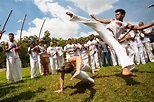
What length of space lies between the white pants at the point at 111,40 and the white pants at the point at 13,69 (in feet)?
18.8

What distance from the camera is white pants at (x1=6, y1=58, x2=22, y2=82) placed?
1012 centimetres

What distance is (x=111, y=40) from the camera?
6.14 metres

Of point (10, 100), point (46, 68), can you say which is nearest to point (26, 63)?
point (46, 68)

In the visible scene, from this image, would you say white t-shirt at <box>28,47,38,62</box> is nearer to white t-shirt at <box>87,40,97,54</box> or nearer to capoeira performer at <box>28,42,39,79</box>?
capoeira performer at <box>28,42,39,79</box>

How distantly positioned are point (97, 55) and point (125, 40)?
3271 millimetres

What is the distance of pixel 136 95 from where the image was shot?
511cm

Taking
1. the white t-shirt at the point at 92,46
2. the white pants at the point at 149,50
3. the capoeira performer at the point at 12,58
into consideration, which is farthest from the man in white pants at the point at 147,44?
the capoeira performer at the point at 12,58

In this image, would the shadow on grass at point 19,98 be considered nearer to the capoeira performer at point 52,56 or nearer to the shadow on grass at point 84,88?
the shadow on grass at point 84,88

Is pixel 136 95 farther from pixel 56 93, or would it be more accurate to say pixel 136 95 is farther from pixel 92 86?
pixel 56 93

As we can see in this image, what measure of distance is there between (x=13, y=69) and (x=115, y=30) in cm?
635

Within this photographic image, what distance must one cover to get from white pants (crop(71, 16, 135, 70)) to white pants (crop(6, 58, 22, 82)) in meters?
5.74

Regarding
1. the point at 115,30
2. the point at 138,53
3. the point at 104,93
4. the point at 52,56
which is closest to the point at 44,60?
the point at 52,56

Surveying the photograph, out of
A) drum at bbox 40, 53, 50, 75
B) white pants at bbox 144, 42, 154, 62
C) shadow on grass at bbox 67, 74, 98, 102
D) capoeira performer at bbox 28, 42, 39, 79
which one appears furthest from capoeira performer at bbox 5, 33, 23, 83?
white pants at bbox 144, 42, 154, 62

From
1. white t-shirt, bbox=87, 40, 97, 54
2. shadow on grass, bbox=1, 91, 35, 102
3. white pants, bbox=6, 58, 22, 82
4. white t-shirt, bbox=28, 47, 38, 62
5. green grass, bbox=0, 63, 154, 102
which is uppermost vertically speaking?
white t-shirt, bbox=87, 40, 97, 54
